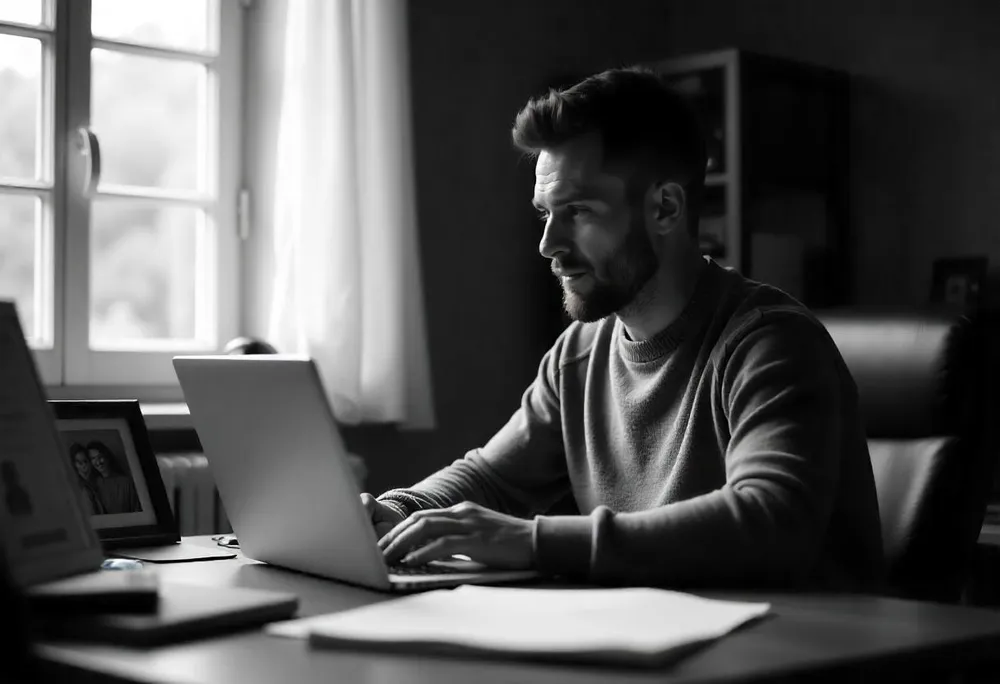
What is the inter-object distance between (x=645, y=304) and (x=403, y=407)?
49.0 inches

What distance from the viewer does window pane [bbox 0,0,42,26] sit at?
2619 millimetres

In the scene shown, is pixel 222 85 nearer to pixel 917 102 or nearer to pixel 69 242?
pixel 69 242

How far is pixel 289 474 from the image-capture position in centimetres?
124

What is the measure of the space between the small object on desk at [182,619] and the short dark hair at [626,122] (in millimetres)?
791

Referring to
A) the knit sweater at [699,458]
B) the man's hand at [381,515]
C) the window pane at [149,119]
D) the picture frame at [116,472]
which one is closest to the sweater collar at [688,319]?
the knit sweater at [699,458]

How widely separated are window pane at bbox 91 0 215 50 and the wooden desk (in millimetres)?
→ 2033

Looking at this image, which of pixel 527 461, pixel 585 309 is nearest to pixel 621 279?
pixel 585 309

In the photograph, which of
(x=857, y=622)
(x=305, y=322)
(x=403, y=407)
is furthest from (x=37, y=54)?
(x=857, y=622)

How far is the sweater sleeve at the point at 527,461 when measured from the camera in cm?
178

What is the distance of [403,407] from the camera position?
9.32 feet

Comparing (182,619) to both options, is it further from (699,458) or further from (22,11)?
(22,11)

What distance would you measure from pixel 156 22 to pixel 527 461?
1.62 meters

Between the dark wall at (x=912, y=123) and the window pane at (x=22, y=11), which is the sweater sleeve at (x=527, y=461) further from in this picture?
the dark wall at (x=912, y=123)

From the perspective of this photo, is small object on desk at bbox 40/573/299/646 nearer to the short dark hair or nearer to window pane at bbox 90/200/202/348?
the short dark hair
